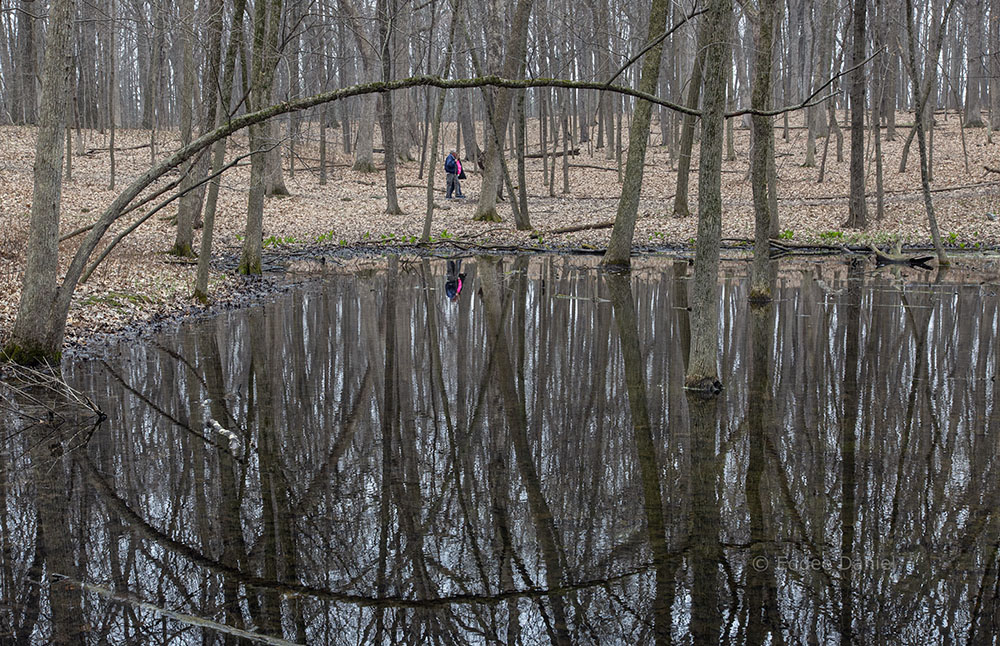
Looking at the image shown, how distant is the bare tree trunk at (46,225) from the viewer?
28.6 feet

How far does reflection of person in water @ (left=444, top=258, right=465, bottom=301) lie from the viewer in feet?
50.7

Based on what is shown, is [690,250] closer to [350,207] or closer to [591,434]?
[350,207]

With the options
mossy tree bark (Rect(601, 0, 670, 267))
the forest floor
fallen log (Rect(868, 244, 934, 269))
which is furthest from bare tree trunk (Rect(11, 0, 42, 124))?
fallen log (Rect(868, 244, 934, 269))

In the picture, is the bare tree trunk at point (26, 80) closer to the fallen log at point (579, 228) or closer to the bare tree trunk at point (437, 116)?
the bare tree trunk at point (437, 116)

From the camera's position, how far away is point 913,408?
7.75 m

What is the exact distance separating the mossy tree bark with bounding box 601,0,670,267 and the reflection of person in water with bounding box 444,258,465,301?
3410 mm

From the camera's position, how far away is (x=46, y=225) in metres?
8.95

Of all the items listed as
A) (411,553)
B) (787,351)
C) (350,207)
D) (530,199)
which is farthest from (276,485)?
(530,199)

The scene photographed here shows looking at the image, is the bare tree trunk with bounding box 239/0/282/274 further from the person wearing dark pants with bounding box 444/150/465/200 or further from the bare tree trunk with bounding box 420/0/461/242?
the person wearing dark pants with bounding box 444/150/465/200

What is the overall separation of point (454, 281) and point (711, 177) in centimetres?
981

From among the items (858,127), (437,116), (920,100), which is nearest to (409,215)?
(437,116)

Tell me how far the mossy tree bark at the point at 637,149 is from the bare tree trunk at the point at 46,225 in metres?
9.81

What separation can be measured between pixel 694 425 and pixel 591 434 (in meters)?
0.95

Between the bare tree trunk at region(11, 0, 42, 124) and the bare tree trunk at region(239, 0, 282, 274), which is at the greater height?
the bare tree trunk at region(11, 0, 42, 124)
